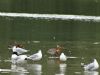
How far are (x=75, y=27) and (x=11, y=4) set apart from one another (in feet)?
79.4

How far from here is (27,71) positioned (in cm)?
1964

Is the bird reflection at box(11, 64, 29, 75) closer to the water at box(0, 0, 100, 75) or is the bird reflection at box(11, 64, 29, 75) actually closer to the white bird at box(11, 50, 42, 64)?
the water at box(0, 0, 100, 75)

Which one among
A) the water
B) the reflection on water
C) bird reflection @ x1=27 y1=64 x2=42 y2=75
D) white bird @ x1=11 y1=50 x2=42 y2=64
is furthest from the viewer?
white bird @ x1=11 y1=50 x2=42 y2=64

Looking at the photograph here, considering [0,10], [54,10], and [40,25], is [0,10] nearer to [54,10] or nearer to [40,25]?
[54,10]

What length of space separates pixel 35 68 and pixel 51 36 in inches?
464

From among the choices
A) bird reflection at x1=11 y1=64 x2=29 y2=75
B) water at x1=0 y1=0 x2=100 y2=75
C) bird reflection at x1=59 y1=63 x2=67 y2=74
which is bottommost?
water at x1=0 y1=0 x2=100 y2=75

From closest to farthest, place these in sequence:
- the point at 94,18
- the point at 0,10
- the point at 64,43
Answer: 1. the point at 64,43
2. the point at 94,18
3. the point at 0,10

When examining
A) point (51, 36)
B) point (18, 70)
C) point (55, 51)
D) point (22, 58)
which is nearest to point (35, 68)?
point (18, 70)

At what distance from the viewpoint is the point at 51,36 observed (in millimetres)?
32156

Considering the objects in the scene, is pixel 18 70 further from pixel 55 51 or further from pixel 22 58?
pixel 55 51

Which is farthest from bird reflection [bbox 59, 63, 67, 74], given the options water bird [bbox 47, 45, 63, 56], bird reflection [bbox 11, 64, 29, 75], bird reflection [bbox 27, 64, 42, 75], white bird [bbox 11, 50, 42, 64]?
water bird [bbox 47, 45, 63, 56]

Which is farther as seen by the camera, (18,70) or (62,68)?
(62,68)

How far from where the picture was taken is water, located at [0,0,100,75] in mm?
20594

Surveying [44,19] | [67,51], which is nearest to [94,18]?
[44,19]
